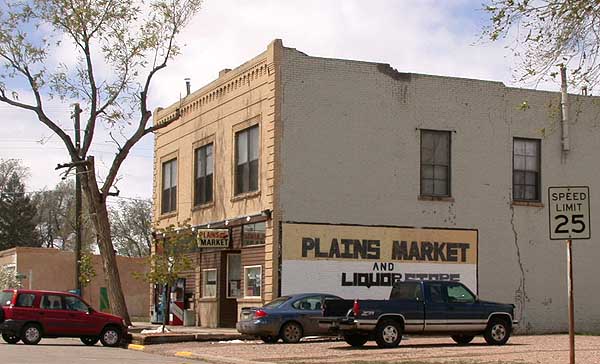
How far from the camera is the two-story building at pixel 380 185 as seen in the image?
31.3 meters

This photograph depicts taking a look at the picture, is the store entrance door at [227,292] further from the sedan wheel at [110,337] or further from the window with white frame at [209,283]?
the sedan wheel at [110,337]

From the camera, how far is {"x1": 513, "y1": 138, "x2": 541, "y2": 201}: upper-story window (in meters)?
34.4

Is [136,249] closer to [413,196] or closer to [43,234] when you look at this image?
[43,234]

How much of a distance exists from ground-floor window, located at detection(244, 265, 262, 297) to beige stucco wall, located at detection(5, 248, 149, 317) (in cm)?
2641

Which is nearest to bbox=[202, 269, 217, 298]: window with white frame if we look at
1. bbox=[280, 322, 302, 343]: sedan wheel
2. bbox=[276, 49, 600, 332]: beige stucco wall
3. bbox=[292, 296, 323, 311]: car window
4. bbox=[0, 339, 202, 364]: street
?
bbox=[276, 49, 600, 332]: beige stucco wall

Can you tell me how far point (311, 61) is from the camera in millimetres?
31609

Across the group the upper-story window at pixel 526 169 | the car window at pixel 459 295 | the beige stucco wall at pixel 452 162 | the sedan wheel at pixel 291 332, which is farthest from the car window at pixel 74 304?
the upper-story window at pixel 526 169

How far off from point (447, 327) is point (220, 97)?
14.2 meters

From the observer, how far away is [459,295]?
25.7 metres

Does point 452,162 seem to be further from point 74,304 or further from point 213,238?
point 74,304

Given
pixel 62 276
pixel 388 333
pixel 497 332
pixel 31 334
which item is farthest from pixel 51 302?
pixel 62 276

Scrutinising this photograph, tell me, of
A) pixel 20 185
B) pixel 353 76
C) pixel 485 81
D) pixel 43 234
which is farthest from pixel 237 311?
pixel 43 234

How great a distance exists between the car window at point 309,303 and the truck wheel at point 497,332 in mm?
4584

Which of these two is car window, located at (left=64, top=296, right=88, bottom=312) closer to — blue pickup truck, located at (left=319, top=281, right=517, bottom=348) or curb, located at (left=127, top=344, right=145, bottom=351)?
curb, located at (left=127, top=344, right=145, bottom=351)
